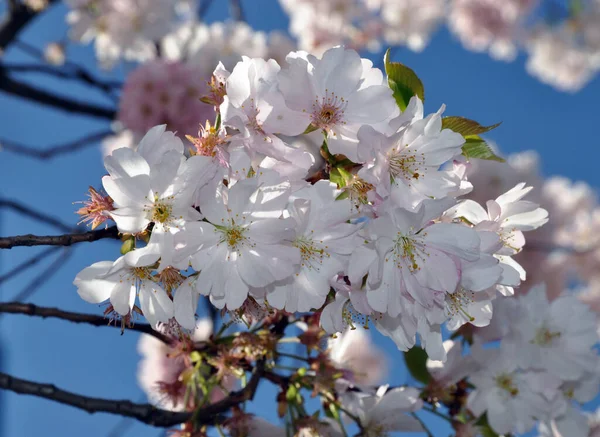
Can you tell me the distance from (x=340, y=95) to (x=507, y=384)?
84 centimetres

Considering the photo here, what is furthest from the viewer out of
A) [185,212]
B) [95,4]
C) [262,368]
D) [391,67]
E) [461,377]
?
[95,4]

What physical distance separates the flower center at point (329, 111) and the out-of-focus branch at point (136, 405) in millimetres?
542

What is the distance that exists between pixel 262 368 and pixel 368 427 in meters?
0.30

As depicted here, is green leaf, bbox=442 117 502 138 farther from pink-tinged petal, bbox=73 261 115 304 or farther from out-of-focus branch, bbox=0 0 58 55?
out-of-focus branch, bbox=0 0 58 55

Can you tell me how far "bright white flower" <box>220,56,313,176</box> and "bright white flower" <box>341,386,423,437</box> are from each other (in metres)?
0.65

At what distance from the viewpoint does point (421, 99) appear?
903mm

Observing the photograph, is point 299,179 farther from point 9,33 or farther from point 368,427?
point 9,33

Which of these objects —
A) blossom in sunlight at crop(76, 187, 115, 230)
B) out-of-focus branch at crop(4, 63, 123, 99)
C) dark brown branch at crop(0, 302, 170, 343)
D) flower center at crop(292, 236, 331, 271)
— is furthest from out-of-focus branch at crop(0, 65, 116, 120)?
flower center at crop(292, 236, 331, 271)

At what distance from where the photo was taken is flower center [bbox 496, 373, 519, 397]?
1.33m

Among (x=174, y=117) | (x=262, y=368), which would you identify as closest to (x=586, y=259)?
(x=174, y=117)

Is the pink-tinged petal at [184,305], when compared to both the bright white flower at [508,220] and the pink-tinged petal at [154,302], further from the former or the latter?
the bright white flower at [508,220]

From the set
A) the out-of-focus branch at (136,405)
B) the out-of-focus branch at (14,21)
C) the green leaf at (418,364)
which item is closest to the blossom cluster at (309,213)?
the out-of-focus branch at (136,405)

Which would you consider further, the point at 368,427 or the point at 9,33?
the point at 9,33

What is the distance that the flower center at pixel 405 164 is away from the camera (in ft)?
2.79
